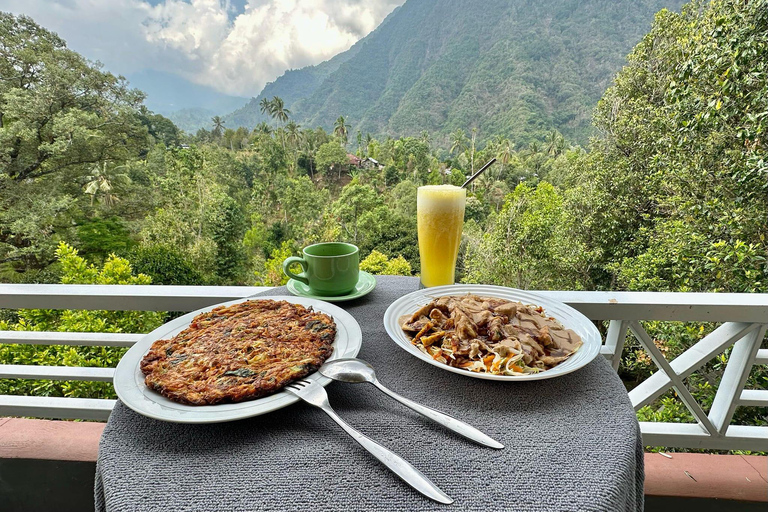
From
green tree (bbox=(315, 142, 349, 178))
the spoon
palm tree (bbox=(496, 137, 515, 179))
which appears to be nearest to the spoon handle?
the spoon

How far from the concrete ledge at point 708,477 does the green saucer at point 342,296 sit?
989 millimetres

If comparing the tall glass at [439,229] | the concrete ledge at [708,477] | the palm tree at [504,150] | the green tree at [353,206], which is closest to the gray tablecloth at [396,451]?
the tall glass at [439,229]

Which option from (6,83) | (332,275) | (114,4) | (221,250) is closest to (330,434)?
(332,275)

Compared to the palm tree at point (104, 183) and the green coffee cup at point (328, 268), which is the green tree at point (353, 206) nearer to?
the palm tree at point (104, 183)

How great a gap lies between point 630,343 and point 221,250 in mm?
11950

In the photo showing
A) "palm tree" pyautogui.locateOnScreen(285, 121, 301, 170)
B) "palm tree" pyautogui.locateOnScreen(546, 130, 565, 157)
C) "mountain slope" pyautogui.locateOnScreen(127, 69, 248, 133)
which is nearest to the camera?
"mountain slope" pyautogui.locateOnScreen(127, 69, 248, 133)

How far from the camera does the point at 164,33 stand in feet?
25.7

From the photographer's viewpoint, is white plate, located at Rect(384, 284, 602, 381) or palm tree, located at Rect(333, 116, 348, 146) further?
palm tree, located at Rect(333, 116, 348, 146)

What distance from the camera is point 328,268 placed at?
857mm

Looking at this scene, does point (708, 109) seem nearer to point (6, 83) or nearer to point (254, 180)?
point (6, 83)

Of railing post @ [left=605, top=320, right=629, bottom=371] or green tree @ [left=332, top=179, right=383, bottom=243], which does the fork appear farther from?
green tree @ [left=332, top=179, right=383, bottom=243]

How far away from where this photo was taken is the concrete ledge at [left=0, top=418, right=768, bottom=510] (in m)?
1.06

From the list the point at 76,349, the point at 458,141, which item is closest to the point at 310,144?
the point at 458,141

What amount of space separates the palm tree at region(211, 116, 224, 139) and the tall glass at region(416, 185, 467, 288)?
2060cm
